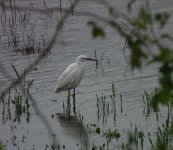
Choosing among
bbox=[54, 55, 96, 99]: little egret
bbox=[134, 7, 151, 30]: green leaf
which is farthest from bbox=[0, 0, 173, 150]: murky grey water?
bbox=[134, 7, 151, 30]: green leaf

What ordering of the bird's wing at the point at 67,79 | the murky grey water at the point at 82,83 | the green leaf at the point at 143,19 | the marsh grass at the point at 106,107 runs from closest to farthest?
1. the green leaf at the point at 143,19
2. the murky grey water at the point at 82,83
3. the marsh grass at the point at 106,107
4. the bird's wing at the point at 67,79

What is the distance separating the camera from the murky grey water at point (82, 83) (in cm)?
898

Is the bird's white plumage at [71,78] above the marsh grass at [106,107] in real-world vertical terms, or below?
above

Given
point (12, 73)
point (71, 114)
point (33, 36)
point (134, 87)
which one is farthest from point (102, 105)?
point (33, 36)

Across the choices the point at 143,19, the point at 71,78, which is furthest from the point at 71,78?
the point at 143,19

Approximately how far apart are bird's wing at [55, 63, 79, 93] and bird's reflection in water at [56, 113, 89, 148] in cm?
95

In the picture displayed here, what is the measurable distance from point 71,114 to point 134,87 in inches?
59.4

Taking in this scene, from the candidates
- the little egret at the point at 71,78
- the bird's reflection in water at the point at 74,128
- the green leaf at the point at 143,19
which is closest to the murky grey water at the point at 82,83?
the bird's reflection in water at the point at 74,128

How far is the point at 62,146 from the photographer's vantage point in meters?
8.16

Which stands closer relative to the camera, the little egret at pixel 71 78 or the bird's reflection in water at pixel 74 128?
the bird's reflection in water at pixel 74 128

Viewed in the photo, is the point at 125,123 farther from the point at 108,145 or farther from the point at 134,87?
the point at 134,87

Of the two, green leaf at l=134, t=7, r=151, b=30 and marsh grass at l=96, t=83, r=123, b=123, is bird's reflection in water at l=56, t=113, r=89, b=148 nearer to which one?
marsh grass at l=96, t=83, r=123, b=123

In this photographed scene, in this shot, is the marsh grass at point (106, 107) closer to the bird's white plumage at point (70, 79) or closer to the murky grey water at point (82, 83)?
the murky grey water at point (82, 83)

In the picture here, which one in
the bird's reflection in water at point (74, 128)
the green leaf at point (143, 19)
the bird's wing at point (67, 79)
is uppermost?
the green leaf at point (143, 19)
